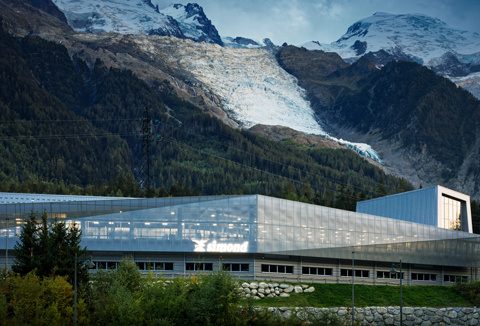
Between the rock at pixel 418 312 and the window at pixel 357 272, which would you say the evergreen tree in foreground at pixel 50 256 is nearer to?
the rock at pixel 418 312

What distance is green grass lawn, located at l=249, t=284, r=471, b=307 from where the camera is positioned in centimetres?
7606

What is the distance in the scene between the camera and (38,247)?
65.3 m

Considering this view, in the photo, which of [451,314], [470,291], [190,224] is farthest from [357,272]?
[190,224]

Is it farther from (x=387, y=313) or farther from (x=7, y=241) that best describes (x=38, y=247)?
(x=387, y=313)

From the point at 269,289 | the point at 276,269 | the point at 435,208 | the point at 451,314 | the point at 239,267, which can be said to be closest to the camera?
the point at 451,314

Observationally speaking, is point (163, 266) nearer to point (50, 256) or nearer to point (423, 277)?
point (50, 256)

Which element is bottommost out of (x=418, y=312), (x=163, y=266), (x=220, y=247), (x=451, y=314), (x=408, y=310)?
(x=451, y=314)

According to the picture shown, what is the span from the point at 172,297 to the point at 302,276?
1180 inches

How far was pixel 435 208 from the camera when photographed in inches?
4178

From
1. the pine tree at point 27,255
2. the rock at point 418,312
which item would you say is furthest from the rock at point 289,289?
the pine tree at point 27,255

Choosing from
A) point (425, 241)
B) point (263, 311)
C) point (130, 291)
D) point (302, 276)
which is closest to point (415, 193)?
point (425, 241)

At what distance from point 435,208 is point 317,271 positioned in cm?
2673

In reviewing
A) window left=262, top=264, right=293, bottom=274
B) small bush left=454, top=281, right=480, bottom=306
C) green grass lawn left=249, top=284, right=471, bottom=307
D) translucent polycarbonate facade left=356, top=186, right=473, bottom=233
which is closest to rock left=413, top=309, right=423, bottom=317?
green grass lawn left=249, top=284, right=471, bottom=307

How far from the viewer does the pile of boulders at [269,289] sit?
7756 centimetres
